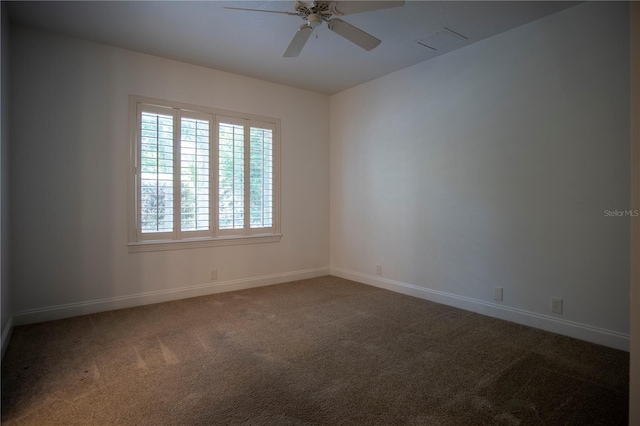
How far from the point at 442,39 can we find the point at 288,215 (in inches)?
112

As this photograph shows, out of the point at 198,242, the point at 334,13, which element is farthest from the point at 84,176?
the point at 334,13

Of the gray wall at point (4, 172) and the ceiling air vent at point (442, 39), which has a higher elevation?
the ceiling air vent at point (442, 39)

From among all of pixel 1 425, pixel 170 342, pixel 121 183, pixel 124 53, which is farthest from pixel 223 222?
pixel 1 425

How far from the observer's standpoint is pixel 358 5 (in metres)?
2.23

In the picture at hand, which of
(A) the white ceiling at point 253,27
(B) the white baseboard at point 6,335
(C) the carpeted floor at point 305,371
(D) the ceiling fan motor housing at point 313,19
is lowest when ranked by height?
(C) the carpeted floor at point 305,371

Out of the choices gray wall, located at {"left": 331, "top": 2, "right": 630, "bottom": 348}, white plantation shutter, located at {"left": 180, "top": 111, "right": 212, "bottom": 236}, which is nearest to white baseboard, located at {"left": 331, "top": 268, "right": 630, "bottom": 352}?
gray wall, located at {"left": 331, "top": 2, "right": 630, "bottom": 348}

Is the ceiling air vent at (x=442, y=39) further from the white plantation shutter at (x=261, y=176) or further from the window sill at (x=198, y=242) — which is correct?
the window sill at (x=198, y=242)

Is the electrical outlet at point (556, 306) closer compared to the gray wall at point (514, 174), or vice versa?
the gray wall at point (514, 174)

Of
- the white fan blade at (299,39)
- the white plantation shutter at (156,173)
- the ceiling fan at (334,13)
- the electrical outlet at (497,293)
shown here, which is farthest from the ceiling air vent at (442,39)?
the white plantation shutter at (156,173)

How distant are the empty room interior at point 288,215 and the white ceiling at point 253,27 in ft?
0.09

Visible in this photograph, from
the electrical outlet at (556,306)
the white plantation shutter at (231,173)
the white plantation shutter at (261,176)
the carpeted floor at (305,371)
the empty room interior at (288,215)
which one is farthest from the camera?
the white plantation shutter at (261,176)

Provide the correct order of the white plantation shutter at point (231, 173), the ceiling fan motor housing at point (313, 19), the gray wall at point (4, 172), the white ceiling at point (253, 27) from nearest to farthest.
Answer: the ceiling fan motor housing at point (313, 19), the gray wall at point (4, 172), the white ceiling at point (253, 27), the white plantation shutter at point (231, 173)

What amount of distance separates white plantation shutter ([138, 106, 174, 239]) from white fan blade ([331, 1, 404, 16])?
242cm

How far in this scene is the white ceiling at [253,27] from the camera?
2.88 m
